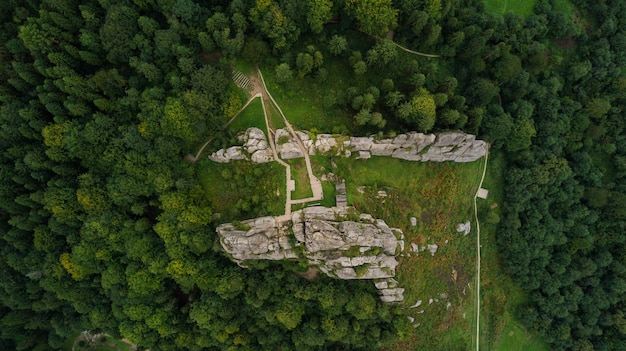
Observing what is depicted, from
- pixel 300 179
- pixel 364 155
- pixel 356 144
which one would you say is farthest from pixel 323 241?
pixel 356 144

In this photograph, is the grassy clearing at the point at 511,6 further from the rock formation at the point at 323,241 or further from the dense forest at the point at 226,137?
the rock formation at the point at 323,241

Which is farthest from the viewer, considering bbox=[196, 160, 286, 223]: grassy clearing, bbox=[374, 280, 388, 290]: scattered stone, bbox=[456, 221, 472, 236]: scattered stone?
bbox=[456, 221, 472, 236]: scattered stone

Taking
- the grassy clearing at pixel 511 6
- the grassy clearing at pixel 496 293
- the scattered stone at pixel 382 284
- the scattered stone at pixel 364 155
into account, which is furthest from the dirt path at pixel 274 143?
the grassy clearing at pixel 511 6

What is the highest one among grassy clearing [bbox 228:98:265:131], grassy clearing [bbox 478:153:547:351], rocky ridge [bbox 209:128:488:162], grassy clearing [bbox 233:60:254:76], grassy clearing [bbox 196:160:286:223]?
grassy clearing [bbox 233:60:254:76]

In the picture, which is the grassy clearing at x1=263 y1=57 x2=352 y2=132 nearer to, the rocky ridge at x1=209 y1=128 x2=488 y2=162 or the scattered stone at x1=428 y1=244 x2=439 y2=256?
the rocky ridge at x1=209 y1=128 x2=488 y2=162

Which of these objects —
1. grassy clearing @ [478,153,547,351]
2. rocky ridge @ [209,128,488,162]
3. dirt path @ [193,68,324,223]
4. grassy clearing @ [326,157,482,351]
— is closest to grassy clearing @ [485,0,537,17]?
grassy clearing @ [478,153,547,351]
